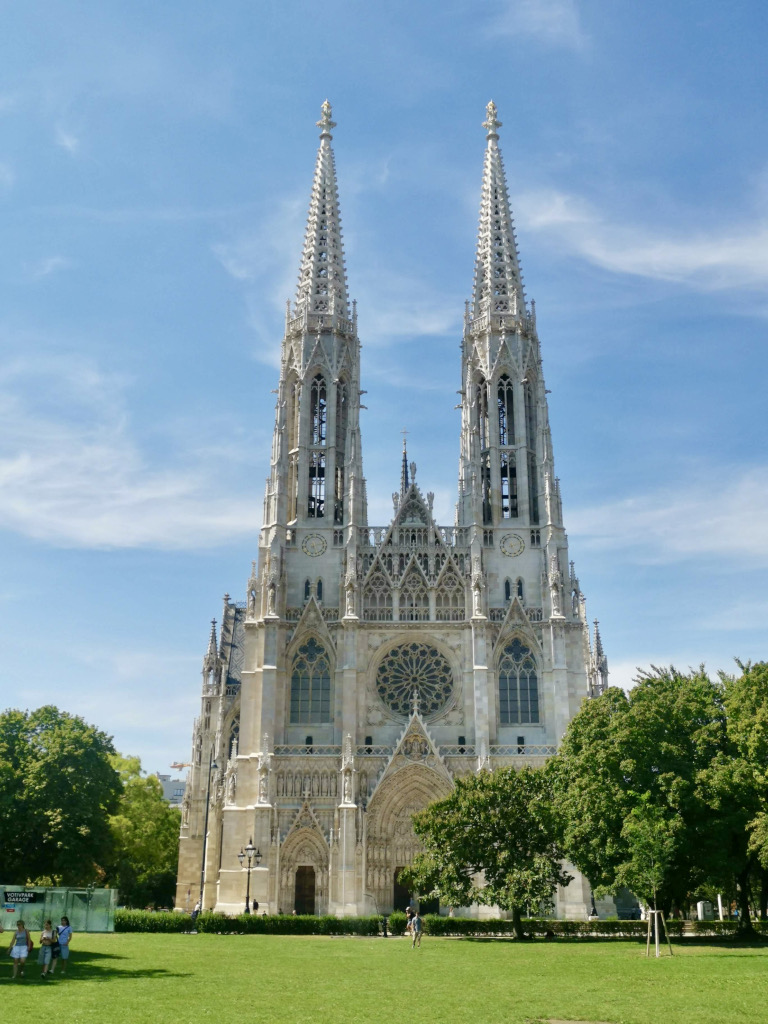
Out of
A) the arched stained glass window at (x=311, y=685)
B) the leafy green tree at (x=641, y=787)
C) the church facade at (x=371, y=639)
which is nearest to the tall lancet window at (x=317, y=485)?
the church facade at (x=371, y=639)

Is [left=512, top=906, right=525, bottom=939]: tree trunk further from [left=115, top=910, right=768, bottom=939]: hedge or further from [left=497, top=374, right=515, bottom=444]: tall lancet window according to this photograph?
[left=497, top=374, right=515, bottom=444]: tall lancet window

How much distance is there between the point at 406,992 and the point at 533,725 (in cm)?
3742

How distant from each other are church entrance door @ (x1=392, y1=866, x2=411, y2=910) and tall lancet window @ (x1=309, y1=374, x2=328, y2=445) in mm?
26150

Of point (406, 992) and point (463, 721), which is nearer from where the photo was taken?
point (406, 992)

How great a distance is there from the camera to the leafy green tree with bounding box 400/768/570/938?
135ft

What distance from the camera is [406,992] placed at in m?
20.2

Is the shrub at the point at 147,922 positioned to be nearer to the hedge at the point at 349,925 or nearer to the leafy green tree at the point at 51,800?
the hedge at the point at 349,925

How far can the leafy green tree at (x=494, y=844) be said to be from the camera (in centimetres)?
4100

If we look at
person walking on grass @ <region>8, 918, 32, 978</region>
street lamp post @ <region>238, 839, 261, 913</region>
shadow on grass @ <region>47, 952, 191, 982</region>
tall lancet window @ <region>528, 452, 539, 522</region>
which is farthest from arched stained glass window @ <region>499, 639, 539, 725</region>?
person walking on grass @ <region>8, 918, 32, 978</region>

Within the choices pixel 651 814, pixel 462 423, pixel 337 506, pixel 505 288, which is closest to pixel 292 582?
pixel 337 506

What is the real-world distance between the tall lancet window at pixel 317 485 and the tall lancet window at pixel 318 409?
1218 mm

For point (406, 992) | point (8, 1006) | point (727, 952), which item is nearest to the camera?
point (8, 1006)

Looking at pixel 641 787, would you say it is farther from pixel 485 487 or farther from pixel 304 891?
pixel 485 487

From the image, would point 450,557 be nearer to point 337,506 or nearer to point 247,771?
point 337,506
